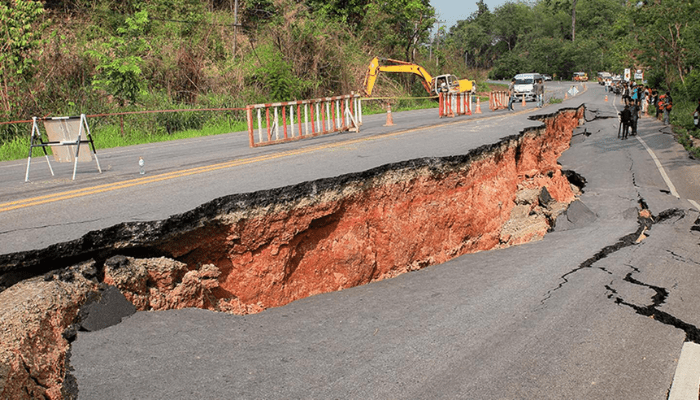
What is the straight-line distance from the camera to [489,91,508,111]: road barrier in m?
30.6

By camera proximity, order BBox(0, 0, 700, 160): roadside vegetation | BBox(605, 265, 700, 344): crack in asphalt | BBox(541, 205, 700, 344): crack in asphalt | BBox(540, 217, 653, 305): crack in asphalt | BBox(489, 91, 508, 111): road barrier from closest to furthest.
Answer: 1. BBox(605, 265, 700, 344): crack in asphalt
2. BBox(541, 205, 700, 344): crack in asphalt
3. BBox(540, 217, 653, 305): crack in asphalt
4. BBox(0, 0, 700, 160): roadside vegetation
5. BBox(489, 91, 508, 111): road barrier

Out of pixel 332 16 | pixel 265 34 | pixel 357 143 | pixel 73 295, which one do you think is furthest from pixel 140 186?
pixel 332 16

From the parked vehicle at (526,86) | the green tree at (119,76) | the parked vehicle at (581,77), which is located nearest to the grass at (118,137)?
the green tree at (119,76)

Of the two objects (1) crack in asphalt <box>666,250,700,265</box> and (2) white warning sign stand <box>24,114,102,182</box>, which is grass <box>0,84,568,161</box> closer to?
(2) white warning sign stand <box>24,114,102,182</box>

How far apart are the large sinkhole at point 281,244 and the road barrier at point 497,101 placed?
18995 millimetres

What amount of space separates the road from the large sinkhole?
11.7 inches

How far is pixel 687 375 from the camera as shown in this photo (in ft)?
14.7

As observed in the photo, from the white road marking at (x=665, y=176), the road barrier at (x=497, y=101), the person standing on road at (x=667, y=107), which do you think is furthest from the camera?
the road barrier at (x=497, y=101)

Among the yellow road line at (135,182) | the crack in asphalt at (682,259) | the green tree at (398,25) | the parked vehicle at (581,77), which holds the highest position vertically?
the green tree at (398,25)

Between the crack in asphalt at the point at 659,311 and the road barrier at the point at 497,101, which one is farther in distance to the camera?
the road barrier at the point at 497,101

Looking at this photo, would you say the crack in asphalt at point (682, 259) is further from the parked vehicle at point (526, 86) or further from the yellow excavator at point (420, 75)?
the parked vehicle at point (526, 86)

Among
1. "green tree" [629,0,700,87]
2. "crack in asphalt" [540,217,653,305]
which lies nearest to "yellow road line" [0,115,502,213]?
"crack in asphalt" [540,217,653,305]

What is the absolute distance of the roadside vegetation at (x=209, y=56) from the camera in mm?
19781

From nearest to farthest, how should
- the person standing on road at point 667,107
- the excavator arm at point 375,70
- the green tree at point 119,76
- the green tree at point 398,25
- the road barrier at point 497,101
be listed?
the green tree at point 119,76
the person standing on road at point 667,107
the road barrier at point 497,101
the excavator arm at point 375,70
the green tree at point 398,25
